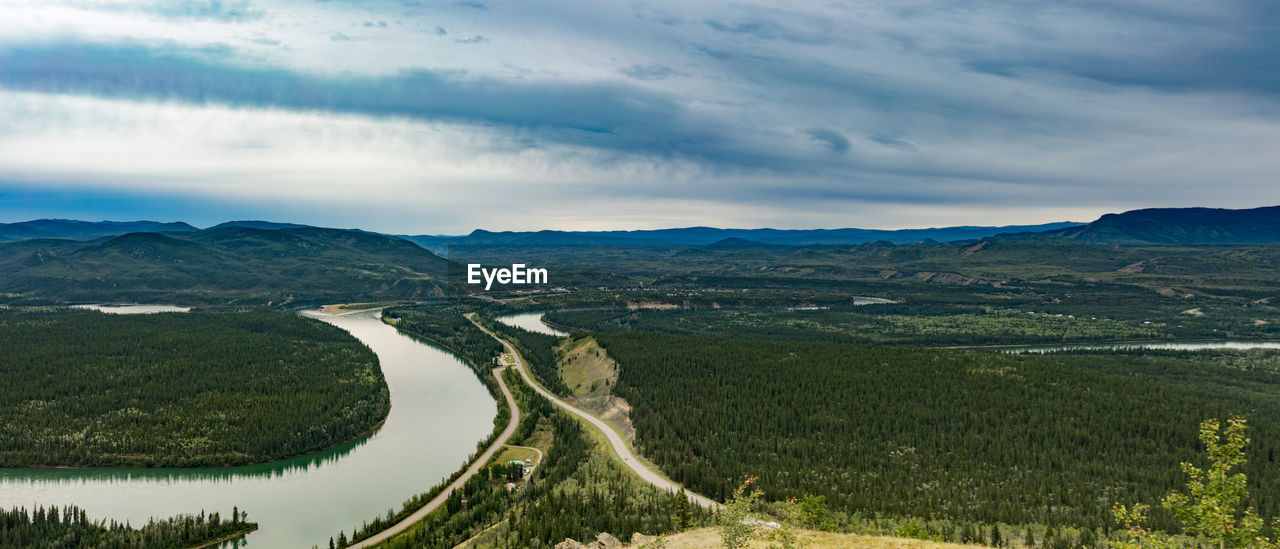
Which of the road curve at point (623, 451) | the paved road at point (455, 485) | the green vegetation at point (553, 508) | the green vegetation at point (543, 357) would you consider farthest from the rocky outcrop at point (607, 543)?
the green vegetation at point (543, 357)

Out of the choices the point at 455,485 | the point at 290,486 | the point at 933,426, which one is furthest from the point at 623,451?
the point at 933,426

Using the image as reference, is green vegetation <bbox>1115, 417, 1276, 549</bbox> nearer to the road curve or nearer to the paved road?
the road curve

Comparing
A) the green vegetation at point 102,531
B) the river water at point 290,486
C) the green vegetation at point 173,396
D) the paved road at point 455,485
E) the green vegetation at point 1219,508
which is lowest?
the river water at point 290,486

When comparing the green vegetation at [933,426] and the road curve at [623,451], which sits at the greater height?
the green vegetation at [933,426]

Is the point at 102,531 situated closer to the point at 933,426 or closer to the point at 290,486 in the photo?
the point at 290,486

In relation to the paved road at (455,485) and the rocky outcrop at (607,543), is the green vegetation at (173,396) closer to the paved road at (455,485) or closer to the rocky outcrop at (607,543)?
the paved road at (455,485)

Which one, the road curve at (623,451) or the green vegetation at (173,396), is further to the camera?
the green vegetation at (173,396)

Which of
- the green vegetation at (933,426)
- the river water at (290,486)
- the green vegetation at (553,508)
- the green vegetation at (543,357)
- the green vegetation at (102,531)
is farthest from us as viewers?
the green vegetation at (543,357)
